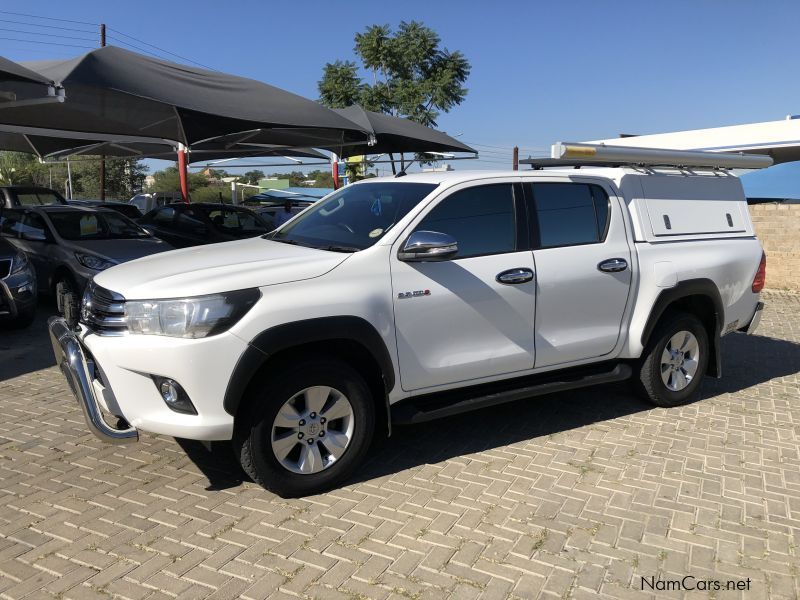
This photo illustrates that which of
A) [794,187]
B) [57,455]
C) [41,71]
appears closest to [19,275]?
[41,71]

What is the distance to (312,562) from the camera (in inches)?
121

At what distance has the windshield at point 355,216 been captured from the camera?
4.06 m

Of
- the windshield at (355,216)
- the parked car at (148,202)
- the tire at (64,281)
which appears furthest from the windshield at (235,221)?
the parked car at (148,202)

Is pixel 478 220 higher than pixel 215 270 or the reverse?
higher

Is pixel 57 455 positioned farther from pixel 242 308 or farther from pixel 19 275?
pixel 19 275

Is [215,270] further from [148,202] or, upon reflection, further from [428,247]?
[148,202]

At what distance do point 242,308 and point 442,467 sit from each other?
1672 millimetres

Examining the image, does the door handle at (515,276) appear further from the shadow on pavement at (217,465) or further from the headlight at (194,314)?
the shadow on pavement at (217,465)

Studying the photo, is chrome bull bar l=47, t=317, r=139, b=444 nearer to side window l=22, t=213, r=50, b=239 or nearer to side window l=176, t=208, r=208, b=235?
side window l=22, t=213, r=50, b=239

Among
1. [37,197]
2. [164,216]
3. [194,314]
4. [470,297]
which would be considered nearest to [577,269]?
[470,297]

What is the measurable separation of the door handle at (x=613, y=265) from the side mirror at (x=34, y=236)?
7.71m

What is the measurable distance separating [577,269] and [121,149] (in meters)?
16.9

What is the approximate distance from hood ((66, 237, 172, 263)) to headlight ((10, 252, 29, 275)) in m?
0.91

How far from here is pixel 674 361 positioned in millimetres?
5242
